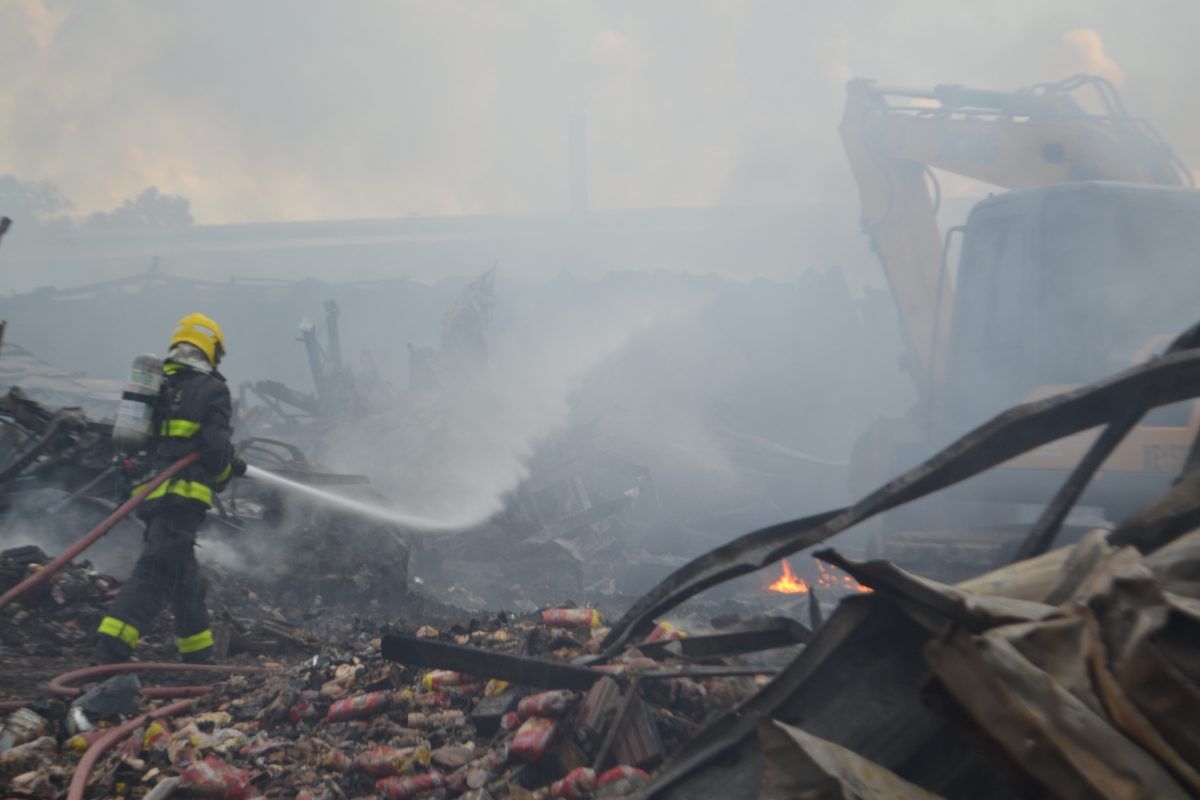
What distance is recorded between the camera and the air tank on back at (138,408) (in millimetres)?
4770

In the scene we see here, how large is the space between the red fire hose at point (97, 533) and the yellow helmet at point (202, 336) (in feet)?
2.60

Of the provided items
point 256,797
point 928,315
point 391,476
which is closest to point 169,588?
point 256,797

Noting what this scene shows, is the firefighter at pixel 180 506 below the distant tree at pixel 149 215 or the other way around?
below

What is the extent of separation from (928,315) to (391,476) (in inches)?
301

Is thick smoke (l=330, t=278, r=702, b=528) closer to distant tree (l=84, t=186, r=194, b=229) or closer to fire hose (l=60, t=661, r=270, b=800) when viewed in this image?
fire hose (l=60, t=661, r=270, b=800)

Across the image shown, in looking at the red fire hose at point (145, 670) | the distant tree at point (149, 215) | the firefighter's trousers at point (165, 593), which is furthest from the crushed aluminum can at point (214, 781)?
the distant tree at point (149, 215)

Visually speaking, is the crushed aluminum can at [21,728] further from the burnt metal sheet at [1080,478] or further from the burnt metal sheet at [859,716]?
the burnt metal sheet at [1080,478]

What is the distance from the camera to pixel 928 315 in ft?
27.8

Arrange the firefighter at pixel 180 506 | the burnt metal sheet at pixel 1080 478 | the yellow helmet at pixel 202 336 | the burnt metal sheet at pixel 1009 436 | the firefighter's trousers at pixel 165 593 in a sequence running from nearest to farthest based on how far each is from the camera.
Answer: the burnt metal sheet at pixel 1009 436 → the burnt metal sheet at pixel 1080 478 → the firefighter's trousers at pixel 165 593 → the firefighter at pixel 180 506 → the yellow helmet at pixel 202 336

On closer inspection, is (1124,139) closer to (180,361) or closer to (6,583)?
(180,361)

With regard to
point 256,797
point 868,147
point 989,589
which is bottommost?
point 256,797

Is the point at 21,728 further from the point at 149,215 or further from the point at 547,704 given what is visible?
the point at 149,215

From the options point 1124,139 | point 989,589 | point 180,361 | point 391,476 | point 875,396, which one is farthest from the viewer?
point 875,396

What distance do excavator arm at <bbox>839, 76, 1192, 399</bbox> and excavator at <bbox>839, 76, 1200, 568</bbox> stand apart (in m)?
0.02
